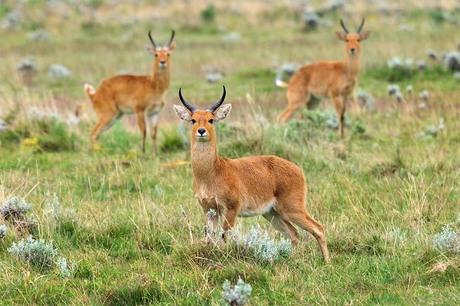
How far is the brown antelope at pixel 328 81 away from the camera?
15.4 m

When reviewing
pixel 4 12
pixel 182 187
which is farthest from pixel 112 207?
pixel 4 12

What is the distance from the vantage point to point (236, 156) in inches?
479

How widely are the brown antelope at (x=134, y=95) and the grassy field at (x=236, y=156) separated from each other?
45 cm

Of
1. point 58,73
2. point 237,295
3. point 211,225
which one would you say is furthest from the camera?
point 58,73

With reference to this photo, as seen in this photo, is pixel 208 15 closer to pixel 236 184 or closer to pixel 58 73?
pixel 58 73

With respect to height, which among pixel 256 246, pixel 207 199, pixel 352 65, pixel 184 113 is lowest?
pixel 352 65

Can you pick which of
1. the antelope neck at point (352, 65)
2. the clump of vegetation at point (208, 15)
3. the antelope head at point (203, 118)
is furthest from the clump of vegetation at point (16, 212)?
the clump of vegetation at point (208, 15)

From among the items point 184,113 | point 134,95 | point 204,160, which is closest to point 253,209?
point 204,160

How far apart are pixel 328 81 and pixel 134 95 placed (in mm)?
3563

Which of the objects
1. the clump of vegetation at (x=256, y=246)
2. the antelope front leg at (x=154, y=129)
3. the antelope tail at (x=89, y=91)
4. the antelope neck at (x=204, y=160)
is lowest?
the antelope front leg at (x=154, y=129)

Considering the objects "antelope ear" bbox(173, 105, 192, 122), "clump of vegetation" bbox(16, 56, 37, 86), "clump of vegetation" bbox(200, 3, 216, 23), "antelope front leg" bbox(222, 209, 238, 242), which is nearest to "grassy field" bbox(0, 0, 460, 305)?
"clump of vegetation" bbox(16, 56, 37, 86)

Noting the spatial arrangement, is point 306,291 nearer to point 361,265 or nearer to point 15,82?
point 361,265

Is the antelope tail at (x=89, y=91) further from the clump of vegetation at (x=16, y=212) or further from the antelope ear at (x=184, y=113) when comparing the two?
the antelope ear at (x=184, y=113)

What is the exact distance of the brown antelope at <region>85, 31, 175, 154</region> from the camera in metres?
14.0
